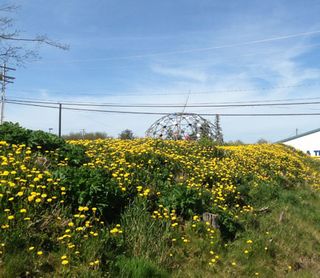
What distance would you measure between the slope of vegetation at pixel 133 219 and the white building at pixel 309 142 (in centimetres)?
5697

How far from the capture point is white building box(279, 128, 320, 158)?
64.0 meters

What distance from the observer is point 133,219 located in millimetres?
6180

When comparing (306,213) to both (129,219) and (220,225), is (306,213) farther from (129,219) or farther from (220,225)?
(129,219)

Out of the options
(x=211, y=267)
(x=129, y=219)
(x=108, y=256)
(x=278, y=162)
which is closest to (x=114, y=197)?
(x=129, y=219)

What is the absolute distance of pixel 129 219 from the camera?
621 centimetres

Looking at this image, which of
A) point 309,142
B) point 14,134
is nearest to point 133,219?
point 14,134

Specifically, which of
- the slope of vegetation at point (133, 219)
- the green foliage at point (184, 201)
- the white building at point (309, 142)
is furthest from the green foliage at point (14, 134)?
the white building at point (309, 142)

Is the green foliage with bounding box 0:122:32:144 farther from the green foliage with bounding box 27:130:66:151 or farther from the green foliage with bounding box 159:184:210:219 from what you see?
the green foliage with bounding box 159:184:210:219

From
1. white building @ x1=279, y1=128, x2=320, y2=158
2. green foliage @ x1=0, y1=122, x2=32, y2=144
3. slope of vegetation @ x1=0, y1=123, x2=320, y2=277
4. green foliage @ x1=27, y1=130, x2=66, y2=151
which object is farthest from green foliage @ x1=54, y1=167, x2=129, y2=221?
white building @ x1=279, y1=128, x2=320, y2=158

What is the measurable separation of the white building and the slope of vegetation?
57.0 meters

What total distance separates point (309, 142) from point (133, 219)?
63500 mm

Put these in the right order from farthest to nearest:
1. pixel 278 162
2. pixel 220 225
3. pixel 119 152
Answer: pixel 278 162 → pixel 119 152 → pixel 220 225

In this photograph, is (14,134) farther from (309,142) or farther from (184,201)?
(309,142)

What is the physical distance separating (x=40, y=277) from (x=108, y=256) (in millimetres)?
934
